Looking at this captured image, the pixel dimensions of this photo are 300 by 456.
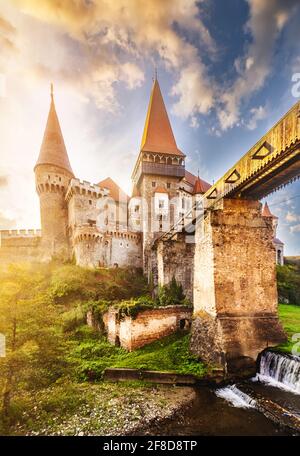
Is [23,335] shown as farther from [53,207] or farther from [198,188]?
[198,188]

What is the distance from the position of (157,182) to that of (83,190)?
9067mm

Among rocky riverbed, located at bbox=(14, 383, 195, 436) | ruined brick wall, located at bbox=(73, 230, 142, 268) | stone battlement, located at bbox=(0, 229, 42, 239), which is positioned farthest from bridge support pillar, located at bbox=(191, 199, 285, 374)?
stone battlement, located at bbox=(0, 229, 42, 239)

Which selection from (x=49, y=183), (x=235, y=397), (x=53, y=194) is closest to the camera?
(x=235, y=397)

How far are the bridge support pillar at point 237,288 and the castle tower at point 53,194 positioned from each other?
20.2 m

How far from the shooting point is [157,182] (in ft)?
88.6

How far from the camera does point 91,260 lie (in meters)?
22.6

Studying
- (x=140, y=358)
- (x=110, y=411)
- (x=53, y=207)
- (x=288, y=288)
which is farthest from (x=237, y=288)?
(x=53, y=207)

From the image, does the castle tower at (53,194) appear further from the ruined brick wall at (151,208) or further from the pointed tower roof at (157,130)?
the pointed tower roof at (157,130)

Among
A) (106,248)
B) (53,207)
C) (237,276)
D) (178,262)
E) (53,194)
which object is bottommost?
(237,276)

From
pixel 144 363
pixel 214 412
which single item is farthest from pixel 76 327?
pixel 214 412

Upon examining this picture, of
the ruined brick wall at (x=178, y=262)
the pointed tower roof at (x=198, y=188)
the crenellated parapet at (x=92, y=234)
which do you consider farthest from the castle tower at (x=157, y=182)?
the ruined brick wall at (x=178, y=262)

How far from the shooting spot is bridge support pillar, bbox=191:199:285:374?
26.8ft

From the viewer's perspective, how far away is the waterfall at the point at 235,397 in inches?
257

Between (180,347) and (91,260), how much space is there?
49.1 ft
